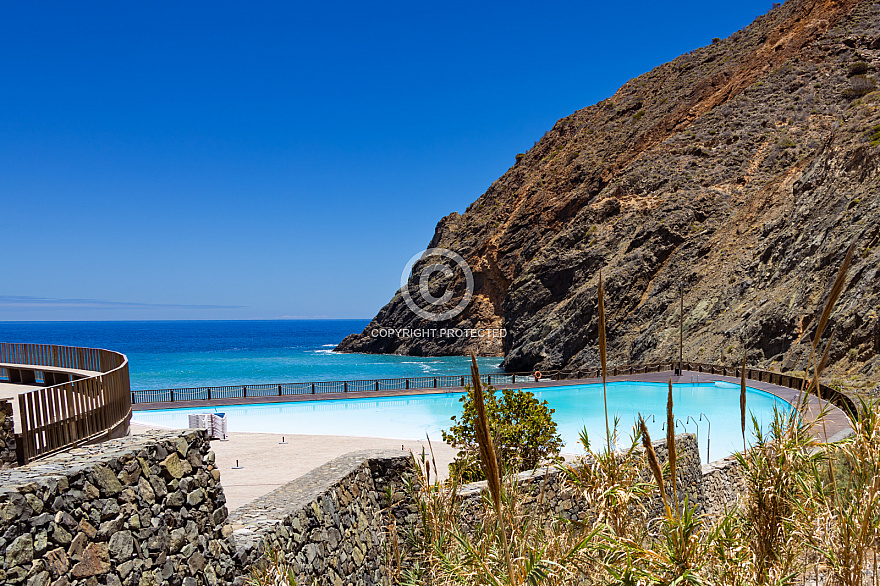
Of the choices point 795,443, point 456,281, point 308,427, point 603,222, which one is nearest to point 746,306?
point 603,222

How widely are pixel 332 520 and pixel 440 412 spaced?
16.4 meters

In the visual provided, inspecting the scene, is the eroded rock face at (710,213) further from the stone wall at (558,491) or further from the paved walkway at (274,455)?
the paved walkway at (274,455)

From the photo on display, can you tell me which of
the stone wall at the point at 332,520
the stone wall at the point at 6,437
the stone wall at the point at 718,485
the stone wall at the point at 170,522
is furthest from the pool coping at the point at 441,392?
the stone wall at the point at 170,522

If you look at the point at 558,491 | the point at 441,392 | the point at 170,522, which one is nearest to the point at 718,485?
the point at 558,491

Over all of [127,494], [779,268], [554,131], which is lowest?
[127,494]

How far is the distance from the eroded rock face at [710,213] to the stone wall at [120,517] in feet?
72.2

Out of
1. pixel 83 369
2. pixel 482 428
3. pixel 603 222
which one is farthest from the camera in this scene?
pixel 603 222

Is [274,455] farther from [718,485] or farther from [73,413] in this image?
[718,485]

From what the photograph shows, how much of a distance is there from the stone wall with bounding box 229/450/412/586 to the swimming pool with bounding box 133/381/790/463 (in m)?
10.5

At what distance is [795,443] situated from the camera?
3.20 m

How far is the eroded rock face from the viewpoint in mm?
27188

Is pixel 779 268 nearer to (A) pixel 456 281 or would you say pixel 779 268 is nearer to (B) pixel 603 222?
(B) pixel 603 222

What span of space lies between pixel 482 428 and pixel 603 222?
4733 cm

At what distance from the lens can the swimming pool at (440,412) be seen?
749 inches
